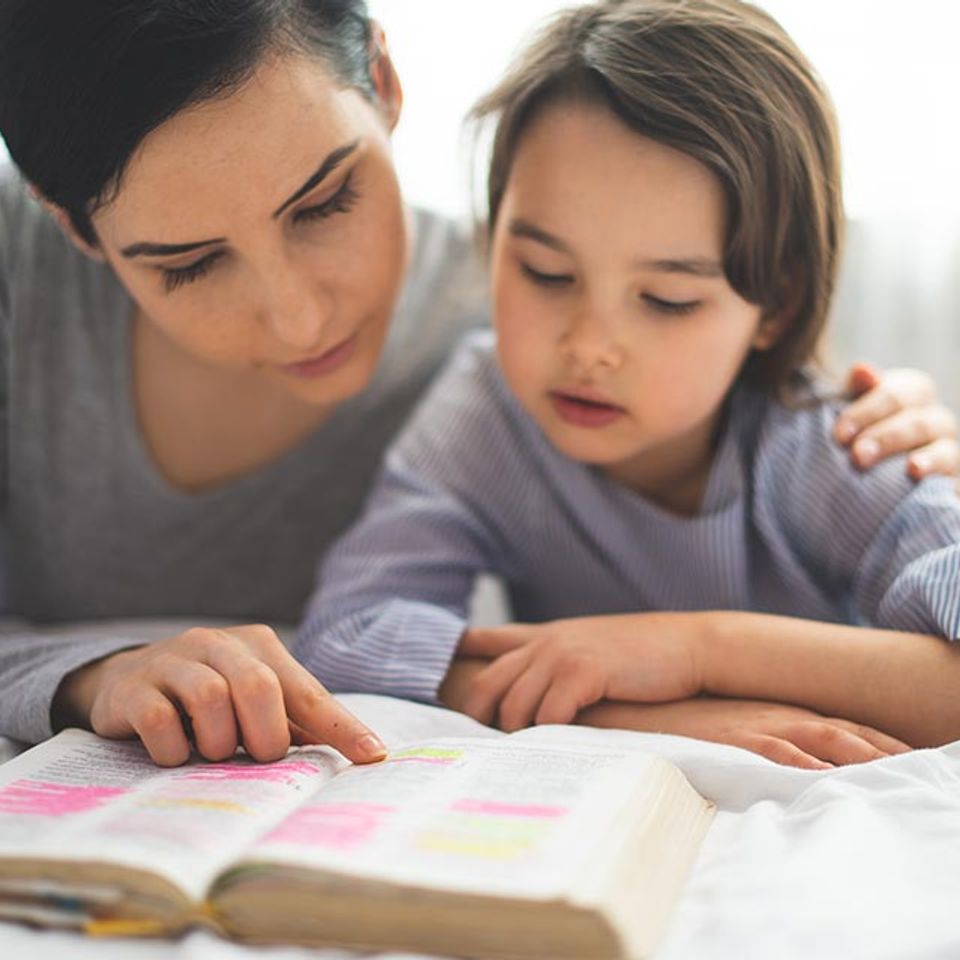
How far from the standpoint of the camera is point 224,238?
3.17 ft

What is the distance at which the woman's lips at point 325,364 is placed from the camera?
115cm

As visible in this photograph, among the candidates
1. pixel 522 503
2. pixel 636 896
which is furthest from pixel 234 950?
pixel 522 503

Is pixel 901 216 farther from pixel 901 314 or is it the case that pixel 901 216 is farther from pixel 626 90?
pixel 626 90

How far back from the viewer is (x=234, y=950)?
0.61 metres

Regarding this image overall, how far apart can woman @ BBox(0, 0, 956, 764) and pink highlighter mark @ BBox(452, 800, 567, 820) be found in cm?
14

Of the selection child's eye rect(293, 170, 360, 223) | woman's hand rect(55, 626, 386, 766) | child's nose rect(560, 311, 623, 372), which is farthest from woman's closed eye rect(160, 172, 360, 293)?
woman's hand rect(55, 626, 386, 766)

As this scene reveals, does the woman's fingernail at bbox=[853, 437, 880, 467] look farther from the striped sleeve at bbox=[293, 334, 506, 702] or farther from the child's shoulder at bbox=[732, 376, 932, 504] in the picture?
the striped sleeve at bbox=[293, 334, 506, 702]

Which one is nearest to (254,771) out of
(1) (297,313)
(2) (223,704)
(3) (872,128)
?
(2) (223,704)

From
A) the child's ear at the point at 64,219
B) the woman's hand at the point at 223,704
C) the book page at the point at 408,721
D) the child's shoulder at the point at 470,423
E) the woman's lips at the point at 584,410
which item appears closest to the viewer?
the woman's hand at the point at 223,704

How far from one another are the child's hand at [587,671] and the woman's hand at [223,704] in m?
0.17

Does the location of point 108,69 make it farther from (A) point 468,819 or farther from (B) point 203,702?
(A) point 468,819

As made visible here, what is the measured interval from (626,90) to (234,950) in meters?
0.75

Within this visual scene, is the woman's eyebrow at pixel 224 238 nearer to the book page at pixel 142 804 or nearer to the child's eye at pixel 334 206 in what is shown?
the child's eye at pixel 334 206

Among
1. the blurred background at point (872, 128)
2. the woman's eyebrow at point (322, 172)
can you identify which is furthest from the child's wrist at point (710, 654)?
the blurred background at point (872, 128)
